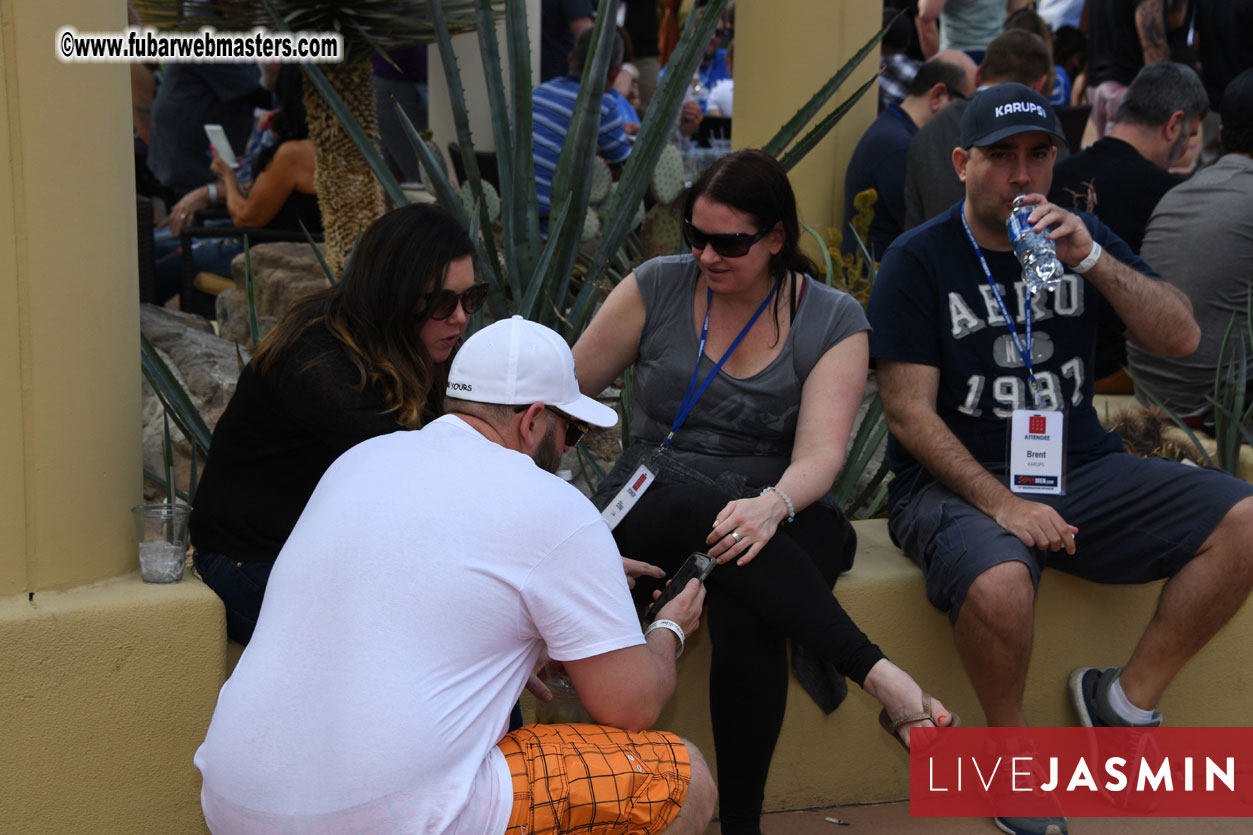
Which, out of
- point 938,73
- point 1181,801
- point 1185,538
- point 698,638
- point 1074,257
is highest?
point 938,73

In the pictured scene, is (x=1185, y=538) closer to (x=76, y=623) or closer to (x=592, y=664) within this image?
(x=592, y=664)

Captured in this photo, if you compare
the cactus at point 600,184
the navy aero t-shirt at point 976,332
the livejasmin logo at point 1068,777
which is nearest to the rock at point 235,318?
the cactus at point 600,184

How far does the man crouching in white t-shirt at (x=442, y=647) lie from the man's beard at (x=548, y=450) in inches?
→ 2.7

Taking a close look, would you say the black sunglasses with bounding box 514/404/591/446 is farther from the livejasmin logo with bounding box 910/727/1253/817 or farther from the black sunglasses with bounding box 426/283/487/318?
the livejasmin logo with bounding box 910/727/1253/817

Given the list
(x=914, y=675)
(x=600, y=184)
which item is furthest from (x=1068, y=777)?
(x=600, y=184)

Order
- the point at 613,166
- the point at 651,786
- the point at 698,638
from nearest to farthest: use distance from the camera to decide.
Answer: the point at 651,786 → the point at 698,638 → the point at 613,166

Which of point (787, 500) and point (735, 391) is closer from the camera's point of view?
point (787, 500)

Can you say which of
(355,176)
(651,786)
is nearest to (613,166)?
(355,176)

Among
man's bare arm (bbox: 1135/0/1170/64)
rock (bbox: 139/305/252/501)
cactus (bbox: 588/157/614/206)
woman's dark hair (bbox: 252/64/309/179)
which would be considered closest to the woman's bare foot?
rock (bbox: 139/305/252/501)

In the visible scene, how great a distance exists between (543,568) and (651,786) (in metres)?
0.45

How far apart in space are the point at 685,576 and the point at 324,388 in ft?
2.62

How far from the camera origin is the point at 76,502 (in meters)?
2.66

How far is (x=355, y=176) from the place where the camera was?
5402mm

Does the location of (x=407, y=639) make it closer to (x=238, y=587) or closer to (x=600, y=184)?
(x=238, y=587)
